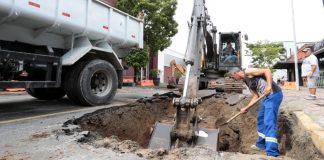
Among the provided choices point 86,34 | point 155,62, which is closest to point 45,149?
point 86,34

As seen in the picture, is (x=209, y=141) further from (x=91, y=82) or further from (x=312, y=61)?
(x=312, y=61)

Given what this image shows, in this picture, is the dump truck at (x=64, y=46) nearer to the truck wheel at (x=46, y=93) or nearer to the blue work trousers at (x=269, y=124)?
the truck wheel at (x=46, y=93)

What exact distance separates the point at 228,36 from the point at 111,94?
5884mm

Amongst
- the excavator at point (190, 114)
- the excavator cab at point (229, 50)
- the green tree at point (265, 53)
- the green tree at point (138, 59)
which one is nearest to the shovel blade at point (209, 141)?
the excavator at point (190, 114)

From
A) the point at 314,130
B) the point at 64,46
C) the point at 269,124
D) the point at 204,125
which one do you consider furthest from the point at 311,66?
the point at 64,46

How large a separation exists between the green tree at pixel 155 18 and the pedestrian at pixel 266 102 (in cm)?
1704

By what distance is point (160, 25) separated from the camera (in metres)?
22.2

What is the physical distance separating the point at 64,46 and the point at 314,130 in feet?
19.1

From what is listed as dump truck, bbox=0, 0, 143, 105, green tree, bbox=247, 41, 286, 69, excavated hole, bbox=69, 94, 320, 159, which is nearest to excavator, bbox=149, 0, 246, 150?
excavated hole, bbox=69, 94, 320, 159

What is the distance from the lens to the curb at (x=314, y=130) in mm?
3542

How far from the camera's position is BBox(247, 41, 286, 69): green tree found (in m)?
43.5

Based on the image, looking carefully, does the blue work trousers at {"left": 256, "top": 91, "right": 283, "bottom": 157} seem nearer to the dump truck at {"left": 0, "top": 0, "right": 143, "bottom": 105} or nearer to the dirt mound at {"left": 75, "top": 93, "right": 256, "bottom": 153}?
the dirt mound at {"left": 75, "top": 93, "right": 256, "bottom": 153}

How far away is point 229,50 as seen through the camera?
1193 centimetres

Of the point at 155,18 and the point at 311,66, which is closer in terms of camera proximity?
the point at 311,66
